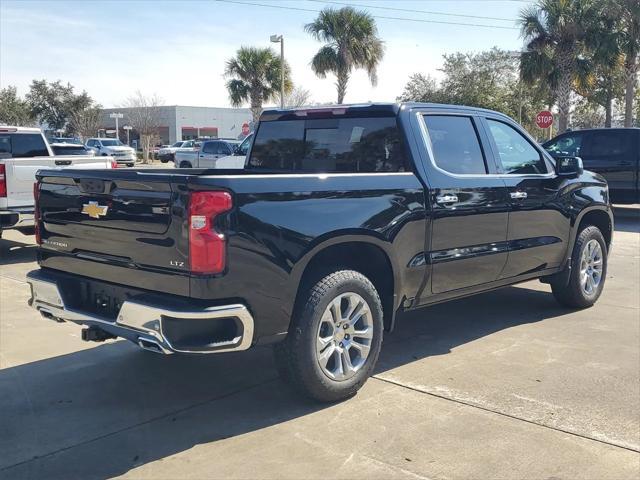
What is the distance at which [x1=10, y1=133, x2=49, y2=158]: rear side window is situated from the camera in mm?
10953

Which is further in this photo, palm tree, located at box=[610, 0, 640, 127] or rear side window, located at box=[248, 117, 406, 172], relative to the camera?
palm tree, located at box=[610, 0, 640, 127]

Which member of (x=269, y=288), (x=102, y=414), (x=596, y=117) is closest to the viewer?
(x=269, y=288)

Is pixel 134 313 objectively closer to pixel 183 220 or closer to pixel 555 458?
pixel 183 220

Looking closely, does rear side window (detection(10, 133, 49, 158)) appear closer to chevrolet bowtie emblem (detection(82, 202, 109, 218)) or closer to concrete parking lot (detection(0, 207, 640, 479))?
concrete parking lot (detection(0, 207, 640, 479))

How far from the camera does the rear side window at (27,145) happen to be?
35.9ft

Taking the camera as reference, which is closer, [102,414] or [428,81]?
[102,414]

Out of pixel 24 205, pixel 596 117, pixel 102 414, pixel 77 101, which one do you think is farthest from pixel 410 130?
pixel 77 101

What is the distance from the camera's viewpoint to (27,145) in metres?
11.1

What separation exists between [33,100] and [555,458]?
63.2 meters

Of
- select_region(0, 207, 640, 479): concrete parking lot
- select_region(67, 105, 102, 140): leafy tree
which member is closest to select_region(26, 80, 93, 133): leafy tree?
select_region(67, 105, 102, 140): leafy tree

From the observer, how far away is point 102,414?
4.27 m

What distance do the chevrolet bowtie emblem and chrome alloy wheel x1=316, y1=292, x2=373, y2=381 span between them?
1507 millimetres

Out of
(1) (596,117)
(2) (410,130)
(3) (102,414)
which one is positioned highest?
(1) (596,117)

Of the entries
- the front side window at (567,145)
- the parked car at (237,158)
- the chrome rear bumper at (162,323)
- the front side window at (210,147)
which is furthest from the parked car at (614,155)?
the front side window at (210,147)
